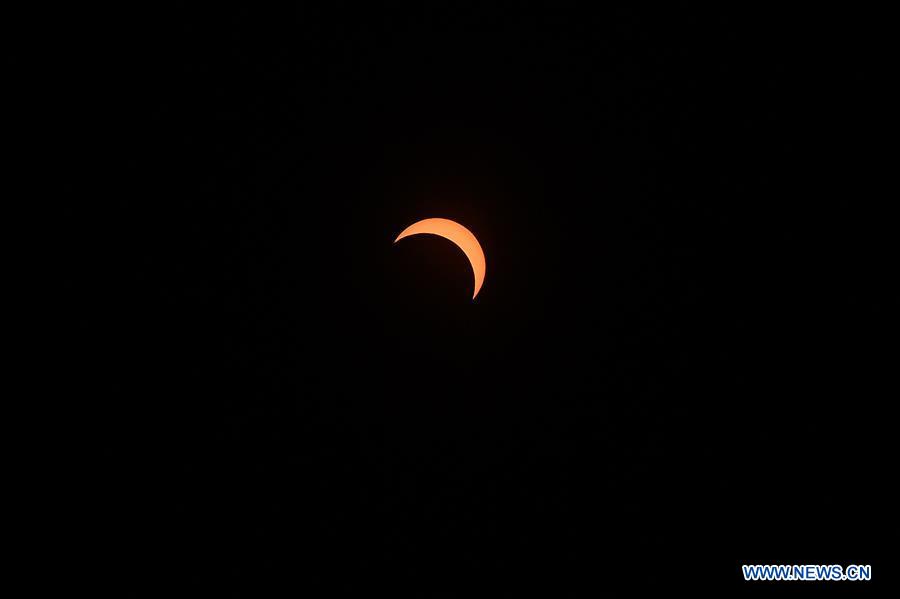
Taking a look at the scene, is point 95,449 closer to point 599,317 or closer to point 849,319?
point 599,317

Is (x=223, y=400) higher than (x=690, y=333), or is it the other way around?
(x=690, y=333)

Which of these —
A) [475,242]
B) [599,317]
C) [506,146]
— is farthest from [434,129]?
[599,317]

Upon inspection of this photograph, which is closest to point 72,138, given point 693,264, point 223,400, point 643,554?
point 223,400

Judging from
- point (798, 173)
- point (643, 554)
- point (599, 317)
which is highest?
point (798, 173)

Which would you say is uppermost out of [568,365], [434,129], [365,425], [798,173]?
[798,173]

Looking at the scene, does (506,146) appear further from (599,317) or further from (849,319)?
(849,319)

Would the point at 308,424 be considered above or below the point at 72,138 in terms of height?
below
